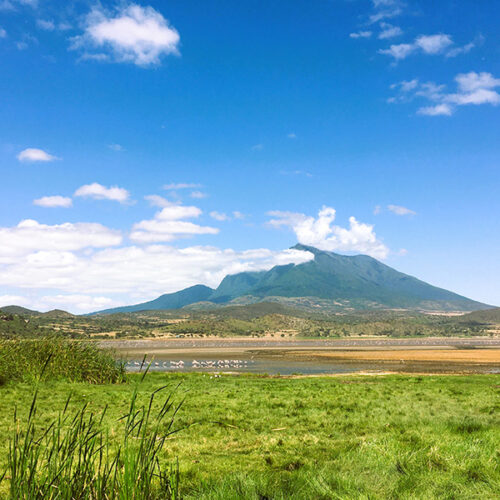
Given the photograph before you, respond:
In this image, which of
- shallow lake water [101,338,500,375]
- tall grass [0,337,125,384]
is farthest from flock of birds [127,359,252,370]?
tall grass [0,337,125,384]

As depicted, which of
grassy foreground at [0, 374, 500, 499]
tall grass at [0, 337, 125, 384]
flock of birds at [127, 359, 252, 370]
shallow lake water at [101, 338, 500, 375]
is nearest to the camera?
grassy foreground at [0, 374, 500, 499]

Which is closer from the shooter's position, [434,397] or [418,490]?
[418,490]

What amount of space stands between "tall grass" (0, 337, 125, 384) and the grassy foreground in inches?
158

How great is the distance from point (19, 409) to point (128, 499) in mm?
12851

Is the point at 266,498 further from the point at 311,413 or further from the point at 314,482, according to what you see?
the point at 311,413

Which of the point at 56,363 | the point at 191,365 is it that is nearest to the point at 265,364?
the point at 191,365

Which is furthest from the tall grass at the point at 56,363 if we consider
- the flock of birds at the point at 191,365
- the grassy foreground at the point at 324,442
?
the flock of birds at the point at 191,365

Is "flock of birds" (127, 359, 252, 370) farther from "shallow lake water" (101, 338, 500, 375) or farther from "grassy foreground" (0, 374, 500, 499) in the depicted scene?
"grassy foreground" (0, 374, 500, 499)

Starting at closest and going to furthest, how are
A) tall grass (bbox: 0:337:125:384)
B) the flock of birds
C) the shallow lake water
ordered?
tall grass (bbox: 0:337:125:384)
the shallow lake water
the flock of birds

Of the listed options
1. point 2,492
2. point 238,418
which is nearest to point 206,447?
point 238,418

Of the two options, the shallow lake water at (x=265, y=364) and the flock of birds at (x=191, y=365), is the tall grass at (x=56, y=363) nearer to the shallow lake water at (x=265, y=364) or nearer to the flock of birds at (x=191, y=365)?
the shallow lake water at (x=265, y=364)

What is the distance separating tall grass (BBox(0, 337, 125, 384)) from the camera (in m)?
23.5

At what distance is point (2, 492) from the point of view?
24.1ft

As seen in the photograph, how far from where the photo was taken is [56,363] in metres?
25.8
